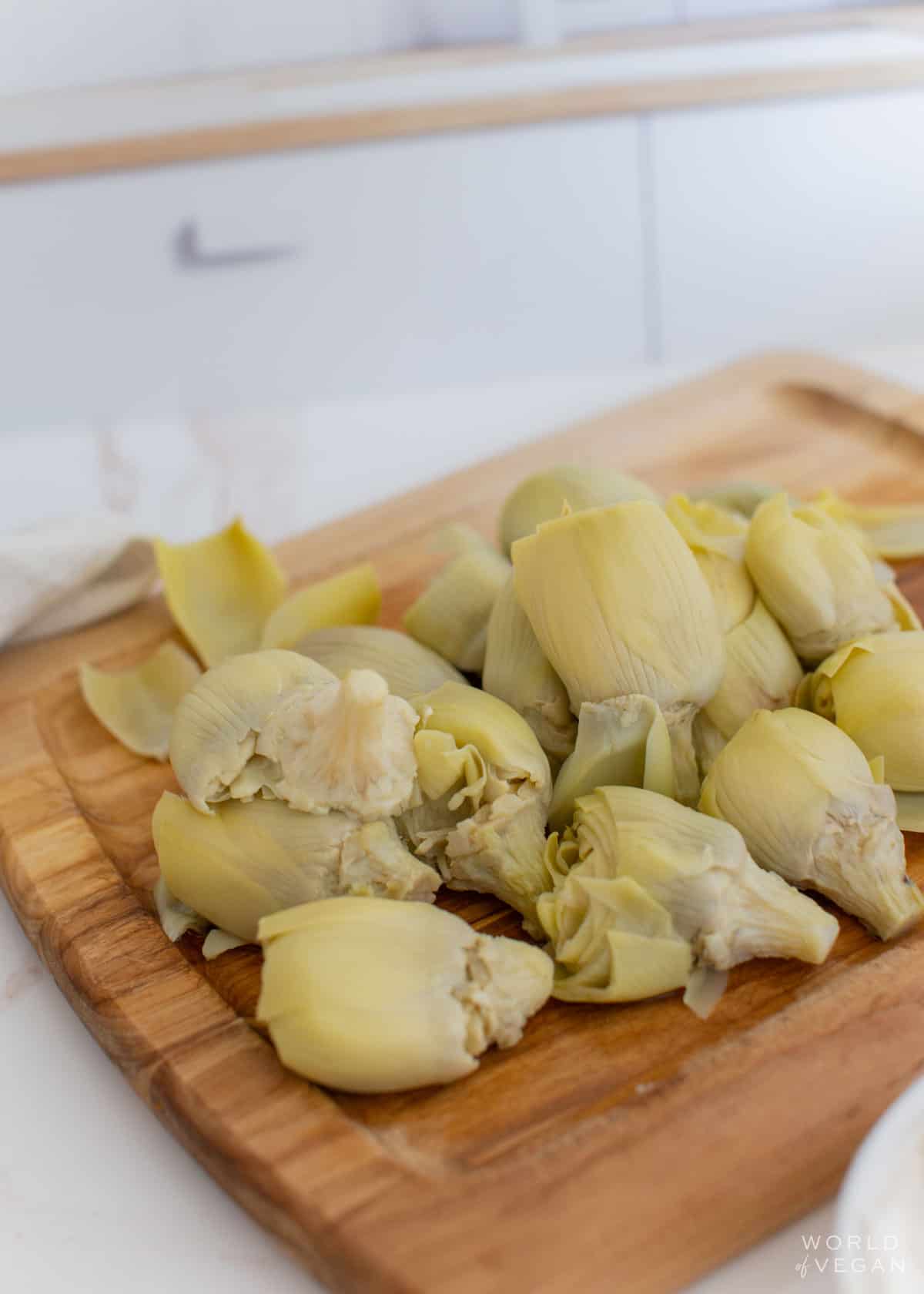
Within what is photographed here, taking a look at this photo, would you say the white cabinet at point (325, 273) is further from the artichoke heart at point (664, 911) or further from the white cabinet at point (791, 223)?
the artichoke heart at point (664, 911)

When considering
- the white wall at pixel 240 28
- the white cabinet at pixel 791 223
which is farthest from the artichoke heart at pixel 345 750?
the white wall at pixel 240 28

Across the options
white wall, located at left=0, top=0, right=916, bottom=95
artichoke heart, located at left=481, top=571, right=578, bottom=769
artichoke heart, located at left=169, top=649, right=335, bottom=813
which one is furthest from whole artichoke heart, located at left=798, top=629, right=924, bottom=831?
white wall, located at left=0, top=0, right=916, bottom=95

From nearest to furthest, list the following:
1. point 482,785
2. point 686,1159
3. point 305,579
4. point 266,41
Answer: point 686,1159 < point 482,785 < point 305,579 < point 266,41

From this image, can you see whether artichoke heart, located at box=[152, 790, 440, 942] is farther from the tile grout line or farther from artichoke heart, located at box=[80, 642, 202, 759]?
the tile grout line

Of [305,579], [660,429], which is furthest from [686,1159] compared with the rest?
[660,429]

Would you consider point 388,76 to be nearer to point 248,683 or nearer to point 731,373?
point 731,373

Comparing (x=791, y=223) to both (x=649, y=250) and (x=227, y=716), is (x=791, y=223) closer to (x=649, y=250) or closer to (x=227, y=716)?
(x=649, y=250)
